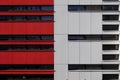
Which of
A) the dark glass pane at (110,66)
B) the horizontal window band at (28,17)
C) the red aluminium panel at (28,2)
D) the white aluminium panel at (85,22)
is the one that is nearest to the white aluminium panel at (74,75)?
the dark glass pane at (110,66)

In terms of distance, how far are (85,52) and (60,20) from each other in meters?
5.12

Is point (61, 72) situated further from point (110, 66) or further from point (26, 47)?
point (110, 66)

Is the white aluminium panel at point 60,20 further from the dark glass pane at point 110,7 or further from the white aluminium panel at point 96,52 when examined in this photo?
the dark glass pane at point 110,7

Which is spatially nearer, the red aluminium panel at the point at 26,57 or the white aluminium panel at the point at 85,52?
the white aluminium panel at the point at 85,52

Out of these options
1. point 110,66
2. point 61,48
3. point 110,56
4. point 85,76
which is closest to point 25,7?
point 61,48

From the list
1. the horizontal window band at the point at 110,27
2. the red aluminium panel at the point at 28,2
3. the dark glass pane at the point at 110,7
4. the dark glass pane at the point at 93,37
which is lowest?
the dark glass pane at the point at 93,37

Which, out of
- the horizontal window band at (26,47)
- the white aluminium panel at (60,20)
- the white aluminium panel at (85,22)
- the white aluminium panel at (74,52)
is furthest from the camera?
the horizontal window band at (26,47)

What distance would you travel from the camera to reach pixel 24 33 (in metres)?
35.2

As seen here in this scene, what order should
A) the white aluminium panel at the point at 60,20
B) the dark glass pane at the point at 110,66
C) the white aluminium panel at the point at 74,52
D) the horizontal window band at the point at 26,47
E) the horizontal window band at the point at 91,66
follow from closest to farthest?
the white aluminium panel at the point at 60,20
the white aluminium panel at the point at 74,52
the horizontal window band at the point at 26,47
the horizontal window band at the point at 91,66
the dark glass pane at the point at 110,66

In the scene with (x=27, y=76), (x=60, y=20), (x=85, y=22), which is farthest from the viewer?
(x=27, y=76)

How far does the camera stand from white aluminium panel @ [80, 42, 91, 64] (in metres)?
35.2

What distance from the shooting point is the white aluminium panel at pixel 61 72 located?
35.5m

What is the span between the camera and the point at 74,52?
116 ft

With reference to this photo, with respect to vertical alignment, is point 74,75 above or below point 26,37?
below
